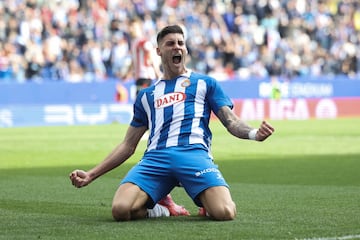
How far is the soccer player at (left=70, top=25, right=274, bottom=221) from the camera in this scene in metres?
8.68

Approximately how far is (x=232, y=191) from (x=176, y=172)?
2975mm

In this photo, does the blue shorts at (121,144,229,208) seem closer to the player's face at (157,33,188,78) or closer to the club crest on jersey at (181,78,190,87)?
the club crest on jersey at (181,78,190,87)

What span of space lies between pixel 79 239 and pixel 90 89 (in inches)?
879

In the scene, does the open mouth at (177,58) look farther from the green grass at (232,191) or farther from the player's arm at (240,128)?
the green grass at (232,191)

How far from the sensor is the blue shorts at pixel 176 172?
8.75m

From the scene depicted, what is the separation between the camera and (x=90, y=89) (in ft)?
97.4

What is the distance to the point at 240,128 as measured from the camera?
8609 millimetres

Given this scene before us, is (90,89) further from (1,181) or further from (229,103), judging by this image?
(229,103)

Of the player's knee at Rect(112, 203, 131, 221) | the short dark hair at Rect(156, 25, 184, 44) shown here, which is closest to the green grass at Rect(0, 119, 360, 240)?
the player's knee at Rect(112, 203, 131, 221)

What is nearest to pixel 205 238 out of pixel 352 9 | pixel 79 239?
pixel 79 239

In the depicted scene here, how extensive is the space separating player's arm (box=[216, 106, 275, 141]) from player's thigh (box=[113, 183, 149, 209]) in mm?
945

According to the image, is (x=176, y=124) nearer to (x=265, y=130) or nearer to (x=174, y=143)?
(x=174, y=143)

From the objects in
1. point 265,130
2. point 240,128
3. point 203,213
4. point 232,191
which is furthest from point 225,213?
point 232,191

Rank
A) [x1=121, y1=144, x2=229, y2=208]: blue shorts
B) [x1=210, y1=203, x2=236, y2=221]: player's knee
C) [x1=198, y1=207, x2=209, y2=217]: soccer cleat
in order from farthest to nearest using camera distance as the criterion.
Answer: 1. [x1=198, y1=207, x2=209, y2=217]: soccer cleat
2. [x1=121, y1=144, x2=229, y2=208]: blue shorts
3. [x1=210, y1=203, x2=236, y2=221]: player's knee
